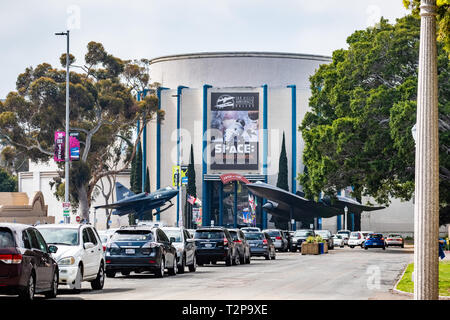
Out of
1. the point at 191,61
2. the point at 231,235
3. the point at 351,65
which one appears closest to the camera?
the point at 231,235

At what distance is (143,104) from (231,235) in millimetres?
48553

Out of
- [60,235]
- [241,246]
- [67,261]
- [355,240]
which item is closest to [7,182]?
[355,240]

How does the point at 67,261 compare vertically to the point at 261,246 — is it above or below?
above

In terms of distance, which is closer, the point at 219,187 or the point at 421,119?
the point at 421,119

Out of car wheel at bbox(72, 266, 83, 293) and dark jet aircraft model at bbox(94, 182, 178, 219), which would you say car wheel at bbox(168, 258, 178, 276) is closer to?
car wheel at bbox(72, 266, 83, 293)

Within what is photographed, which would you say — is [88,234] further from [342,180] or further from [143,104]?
[143,104]

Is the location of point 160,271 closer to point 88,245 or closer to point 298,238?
point 88,245

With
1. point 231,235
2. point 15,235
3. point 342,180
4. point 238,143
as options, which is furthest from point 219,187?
point 15,235

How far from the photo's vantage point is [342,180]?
56812 millimetres

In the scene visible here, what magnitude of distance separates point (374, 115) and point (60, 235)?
33.4m

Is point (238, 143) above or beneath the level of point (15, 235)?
above

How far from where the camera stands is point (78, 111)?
81250 millimetres

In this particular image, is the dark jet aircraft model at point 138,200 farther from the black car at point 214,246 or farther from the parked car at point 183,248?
the parked car at point 183,248

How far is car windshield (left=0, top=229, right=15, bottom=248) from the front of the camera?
17.1 m
